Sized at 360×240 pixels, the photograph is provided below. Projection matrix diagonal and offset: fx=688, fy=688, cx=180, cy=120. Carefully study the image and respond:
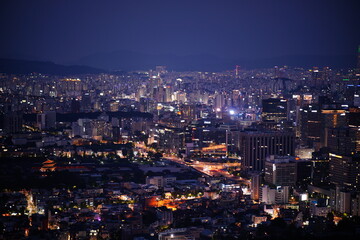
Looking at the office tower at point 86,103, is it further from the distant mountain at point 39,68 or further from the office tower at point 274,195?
the office tower at point 274,195

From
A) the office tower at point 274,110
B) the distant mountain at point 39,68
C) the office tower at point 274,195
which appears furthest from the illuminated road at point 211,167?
the distant mountain at point 39,68

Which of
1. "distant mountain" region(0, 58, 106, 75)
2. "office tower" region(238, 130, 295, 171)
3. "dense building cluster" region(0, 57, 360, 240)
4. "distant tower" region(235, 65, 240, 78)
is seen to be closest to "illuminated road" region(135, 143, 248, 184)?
"dense building cluster" region(0, 57, 360, 240)

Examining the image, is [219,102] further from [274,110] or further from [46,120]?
[46,120]

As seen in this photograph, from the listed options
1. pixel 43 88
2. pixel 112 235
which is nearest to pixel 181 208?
pixel 112 235

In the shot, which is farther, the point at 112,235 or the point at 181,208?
the point at 181,208

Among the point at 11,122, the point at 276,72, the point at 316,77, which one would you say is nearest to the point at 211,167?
the point at 11,122

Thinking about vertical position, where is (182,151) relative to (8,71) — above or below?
below

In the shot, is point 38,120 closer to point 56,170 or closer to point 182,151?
point 182,151
